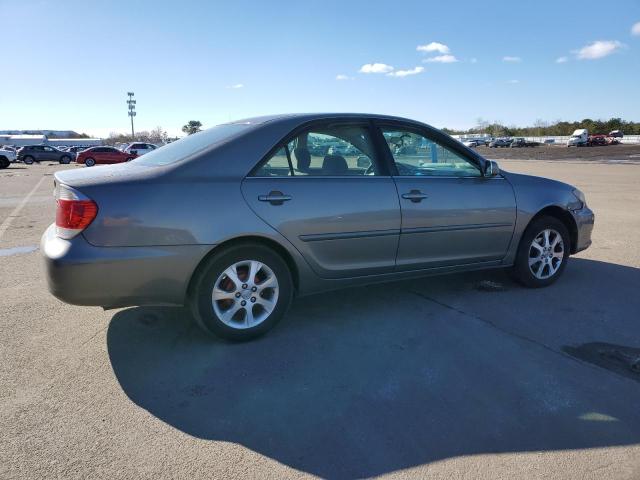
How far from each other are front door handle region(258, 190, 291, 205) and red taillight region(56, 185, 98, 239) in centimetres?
109

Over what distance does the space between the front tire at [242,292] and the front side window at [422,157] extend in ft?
4.58

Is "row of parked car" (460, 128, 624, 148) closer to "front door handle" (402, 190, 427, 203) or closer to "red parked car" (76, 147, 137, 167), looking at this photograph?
"red parked car" (76, 147, 137, 167)

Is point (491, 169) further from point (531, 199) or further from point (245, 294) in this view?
point (245, 294)

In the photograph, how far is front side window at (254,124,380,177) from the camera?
12.2 ft

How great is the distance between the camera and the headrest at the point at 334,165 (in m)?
3.93

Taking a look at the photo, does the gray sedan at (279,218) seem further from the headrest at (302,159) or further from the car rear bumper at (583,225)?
the car rear bumper at (583,225)

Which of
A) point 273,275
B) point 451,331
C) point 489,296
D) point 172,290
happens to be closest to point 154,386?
point 172,290

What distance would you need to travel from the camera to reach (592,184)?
16453 mm

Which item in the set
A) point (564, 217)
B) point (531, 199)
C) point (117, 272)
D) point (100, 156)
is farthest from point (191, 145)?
point (100, 156)

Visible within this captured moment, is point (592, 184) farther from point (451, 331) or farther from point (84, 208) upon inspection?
point (84, 208)

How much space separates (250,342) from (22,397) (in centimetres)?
144

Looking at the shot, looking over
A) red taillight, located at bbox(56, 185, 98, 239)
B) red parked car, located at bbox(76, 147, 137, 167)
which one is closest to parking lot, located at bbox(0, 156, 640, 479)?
red taillight, located at bbox(56, 185, 98, 239)

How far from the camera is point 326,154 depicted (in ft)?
13.1

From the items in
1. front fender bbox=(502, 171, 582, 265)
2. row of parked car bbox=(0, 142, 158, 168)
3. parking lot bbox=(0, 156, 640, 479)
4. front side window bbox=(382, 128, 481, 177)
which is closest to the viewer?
parking lot bbox=(0, 156, 640, 479)
